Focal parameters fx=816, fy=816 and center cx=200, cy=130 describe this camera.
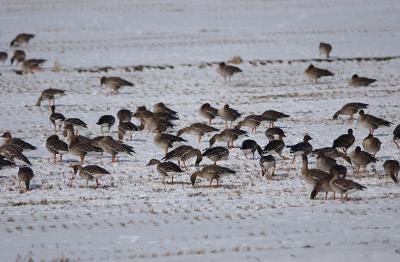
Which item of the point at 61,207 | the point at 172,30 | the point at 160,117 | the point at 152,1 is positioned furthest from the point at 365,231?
the point at 152,1

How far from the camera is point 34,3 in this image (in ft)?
201

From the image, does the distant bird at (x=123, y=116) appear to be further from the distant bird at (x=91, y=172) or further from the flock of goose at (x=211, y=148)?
the distant bird at (x=91, y=172)

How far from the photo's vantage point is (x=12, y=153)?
20.6 meters

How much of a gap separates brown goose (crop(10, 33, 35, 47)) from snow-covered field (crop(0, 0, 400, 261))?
0.80 m

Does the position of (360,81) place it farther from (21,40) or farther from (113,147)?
(21,40)

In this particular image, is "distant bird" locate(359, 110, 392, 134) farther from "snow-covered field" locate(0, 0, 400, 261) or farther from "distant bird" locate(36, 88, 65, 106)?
"distant bird" locate(36, 88, 65, 106)

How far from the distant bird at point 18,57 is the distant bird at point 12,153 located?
19734mm

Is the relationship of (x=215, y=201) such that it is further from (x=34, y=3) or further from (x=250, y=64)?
(x=34, y=3)

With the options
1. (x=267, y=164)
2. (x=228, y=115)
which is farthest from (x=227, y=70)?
(x=267, y=164)

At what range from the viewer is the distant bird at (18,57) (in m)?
40.0

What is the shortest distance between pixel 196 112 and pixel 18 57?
14204 mm

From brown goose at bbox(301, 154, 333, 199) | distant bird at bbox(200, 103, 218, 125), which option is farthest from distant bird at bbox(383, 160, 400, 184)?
distant bird at bbox(200, 103, 218, 125)

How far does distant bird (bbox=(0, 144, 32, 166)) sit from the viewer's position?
20.5 metres

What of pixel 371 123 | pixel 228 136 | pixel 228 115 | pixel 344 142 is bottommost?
pixel 344 142
